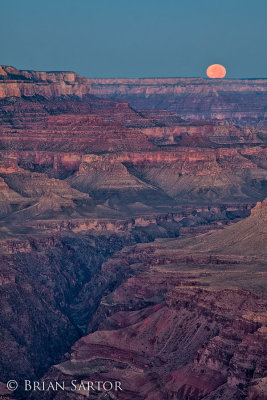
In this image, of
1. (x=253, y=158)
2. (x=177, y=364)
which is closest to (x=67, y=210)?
(x=253, y=158)

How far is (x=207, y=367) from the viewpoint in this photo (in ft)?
226

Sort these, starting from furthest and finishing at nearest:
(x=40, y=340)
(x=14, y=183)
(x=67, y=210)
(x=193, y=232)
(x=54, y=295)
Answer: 1. (x=14, y=183)
2. (x=67, y=210)
3. (x=193, y=232)
4. (x=54, y=295)
5. (x=40, y=340)

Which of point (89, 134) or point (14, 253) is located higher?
point (89, 134)

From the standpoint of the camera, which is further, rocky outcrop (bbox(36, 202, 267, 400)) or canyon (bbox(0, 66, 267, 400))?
canyon (bbox(0, 66, 267, 400))

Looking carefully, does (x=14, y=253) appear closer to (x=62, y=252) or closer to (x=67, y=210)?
(x=62, y=252)

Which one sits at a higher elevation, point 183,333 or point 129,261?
point 129,261

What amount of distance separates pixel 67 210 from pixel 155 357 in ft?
210

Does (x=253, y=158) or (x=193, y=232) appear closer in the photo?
(x=193, y=232)

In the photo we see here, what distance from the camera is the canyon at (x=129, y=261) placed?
71.8 metres

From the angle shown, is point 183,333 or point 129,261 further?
point 129,261

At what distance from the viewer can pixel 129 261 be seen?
107 m

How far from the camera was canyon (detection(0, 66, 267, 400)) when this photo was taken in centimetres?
7175

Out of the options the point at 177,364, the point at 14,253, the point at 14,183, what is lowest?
the point at 177,364

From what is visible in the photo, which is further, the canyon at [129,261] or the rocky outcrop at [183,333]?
the canyon at [129,261]
